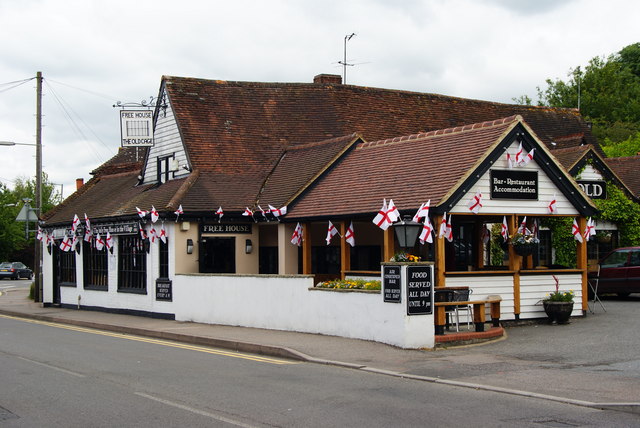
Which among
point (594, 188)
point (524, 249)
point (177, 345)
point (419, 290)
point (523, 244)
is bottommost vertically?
point (177, 345)

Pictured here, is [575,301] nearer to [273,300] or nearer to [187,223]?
[273,300]

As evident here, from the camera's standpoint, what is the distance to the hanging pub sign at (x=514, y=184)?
18.9 meters

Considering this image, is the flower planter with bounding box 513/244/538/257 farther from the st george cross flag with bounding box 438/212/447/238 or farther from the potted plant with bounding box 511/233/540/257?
the st george cross flag with bounding box 438/212/447/238

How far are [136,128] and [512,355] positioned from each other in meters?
18.0

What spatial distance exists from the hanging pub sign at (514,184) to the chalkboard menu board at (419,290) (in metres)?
4.29

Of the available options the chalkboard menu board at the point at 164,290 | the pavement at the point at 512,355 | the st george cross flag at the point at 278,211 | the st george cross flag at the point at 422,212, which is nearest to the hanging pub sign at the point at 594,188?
the pavement at the point at 512,355

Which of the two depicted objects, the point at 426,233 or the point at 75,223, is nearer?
the point at 426,233

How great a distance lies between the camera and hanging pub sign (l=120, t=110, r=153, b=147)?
28.1m

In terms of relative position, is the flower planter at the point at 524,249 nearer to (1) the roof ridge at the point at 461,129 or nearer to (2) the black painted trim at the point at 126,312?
(1) the roof ridge at the point at 461,129

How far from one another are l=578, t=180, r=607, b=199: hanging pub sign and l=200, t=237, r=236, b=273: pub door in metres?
13.0

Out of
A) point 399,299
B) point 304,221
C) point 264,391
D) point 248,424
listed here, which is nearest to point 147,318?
point 304,221

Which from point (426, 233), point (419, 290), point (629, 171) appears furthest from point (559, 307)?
point (629, 171)

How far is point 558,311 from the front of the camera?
62.3 feet

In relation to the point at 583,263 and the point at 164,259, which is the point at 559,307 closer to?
the point at 583,263
